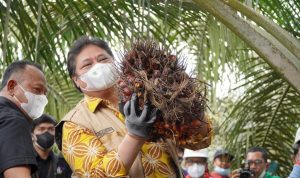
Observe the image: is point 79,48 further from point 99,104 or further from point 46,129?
point 46,129

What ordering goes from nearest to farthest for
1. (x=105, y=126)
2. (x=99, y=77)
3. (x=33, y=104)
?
(x=105, y=126) < (x=99, y=77) < (x=33, y=104)

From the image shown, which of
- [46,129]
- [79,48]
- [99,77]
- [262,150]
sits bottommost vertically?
[262,150]

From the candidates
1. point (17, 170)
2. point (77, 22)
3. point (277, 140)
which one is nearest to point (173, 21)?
point (77, 22)

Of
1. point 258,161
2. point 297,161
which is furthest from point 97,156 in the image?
point 258,161

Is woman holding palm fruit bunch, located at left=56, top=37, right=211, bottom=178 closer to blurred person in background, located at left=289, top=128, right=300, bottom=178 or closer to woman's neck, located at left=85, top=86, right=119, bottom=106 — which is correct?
woman's neck, located at left=85, top=86, right=119, bottom=106

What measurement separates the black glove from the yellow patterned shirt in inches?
5.6

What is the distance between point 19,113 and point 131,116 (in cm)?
71

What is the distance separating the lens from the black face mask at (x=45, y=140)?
4332 millimetres

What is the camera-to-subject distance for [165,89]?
204 centimetres

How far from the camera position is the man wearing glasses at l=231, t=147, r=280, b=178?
5309 mm

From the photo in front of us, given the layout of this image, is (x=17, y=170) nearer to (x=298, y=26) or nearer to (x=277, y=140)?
(x=298, y=26)

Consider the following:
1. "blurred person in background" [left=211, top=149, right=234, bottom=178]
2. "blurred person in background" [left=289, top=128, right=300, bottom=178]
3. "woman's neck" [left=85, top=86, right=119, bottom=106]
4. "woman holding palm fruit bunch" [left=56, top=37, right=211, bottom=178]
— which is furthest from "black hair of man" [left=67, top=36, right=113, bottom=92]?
"blurred person in background" [left=211, top=149, right=234, bottom=178]

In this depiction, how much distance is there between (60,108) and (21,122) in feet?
14.1

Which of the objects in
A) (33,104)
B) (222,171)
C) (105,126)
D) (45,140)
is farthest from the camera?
(222,171)
